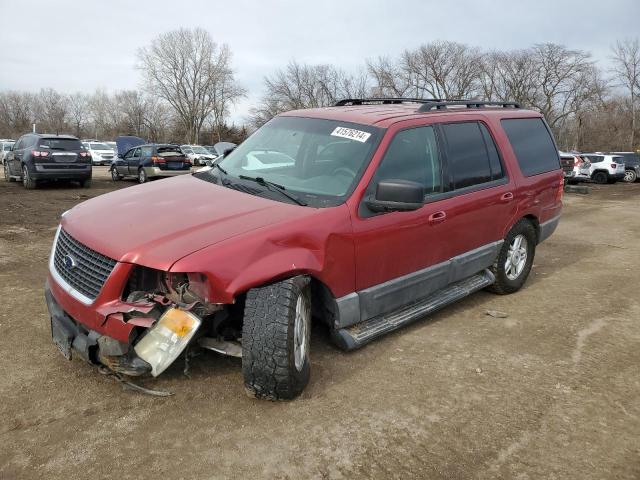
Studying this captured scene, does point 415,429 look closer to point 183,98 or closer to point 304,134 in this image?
point 304,134

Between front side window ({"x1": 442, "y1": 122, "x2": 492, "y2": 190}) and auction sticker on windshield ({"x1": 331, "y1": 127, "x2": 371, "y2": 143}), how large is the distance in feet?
2.83

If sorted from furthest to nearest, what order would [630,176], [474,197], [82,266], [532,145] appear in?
1. [630,176]
2. [532,145]
3. [474,197]
4. [82,266]

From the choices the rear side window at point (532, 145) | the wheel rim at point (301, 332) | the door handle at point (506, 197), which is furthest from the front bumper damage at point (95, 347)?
the rear side window at point (532, 145)

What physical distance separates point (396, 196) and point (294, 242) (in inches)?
29.5

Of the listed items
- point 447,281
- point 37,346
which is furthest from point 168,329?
point 447,281

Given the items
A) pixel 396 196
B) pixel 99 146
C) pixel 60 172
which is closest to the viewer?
pixel 396 196

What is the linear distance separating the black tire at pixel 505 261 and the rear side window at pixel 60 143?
13.9 meters

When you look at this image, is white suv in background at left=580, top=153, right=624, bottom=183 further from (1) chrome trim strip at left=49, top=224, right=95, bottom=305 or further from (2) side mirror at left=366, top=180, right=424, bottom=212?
(1) chrome trim strip at left=49, top=224, right=95, bottom=305

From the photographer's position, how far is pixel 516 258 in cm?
543

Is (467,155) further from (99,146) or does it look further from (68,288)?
(99,146)

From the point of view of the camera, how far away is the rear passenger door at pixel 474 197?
432 cm

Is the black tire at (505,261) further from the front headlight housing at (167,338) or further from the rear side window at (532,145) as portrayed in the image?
the front headlight housing at (167,338)

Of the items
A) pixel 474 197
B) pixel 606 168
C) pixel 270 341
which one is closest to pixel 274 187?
pixel 270 341

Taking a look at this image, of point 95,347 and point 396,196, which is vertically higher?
point 396,196
